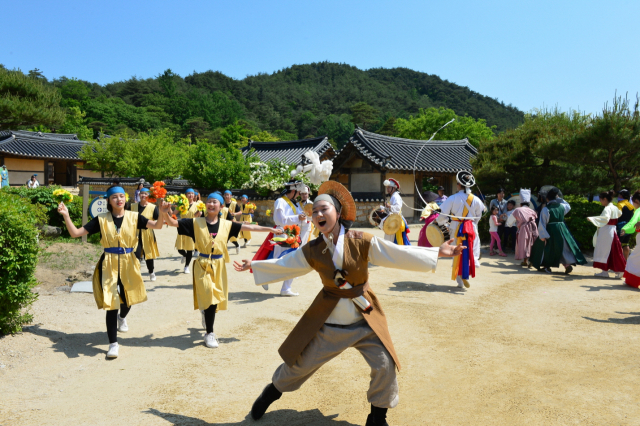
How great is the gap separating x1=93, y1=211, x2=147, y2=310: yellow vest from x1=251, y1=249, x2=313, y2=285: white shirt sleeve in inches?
85.7

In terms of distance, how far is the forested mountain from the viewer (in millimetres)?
51969

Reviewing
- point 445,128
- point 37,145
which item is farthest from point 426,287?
point 37,145

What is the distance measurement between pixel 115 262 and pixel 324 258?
9.49ft

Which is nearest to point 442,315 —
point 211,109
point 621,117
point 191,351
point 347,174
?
point 191,351

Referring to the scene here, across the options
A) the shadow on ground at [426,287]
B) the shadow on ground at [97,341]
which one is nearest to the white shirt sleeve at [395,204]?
the shadow on ground at [426,287]

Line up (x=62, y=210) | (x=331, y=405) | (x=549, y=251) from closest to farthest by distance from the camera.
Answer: (x=331, y=405)
(x=62, y=210)
(x=549, y=251)

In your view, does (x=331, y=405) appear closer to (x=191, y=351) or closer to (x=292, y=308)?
(x=191, y=351)

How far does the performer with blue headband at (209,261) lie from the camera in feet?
16.6

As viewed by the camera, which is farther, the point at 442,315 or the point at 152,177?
the point at 152,177

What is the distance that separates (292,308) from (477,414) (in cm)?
382

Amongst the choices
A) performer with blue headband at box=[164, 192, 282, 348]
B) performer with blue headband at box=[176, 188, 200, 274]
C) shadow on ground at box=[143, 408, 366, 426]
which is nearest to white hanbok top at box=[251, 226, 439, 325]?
shadow on ground at box=[143, 408, 366, 426]

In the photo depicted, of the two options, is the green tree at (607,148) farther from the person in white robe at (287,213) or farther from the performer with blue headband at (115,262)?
the performer with blue headband at (115,262)

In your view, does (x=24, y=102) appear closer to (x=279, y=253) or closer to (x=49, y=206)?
(x=49, y=206)

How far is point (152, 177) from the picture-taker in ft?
77.4
